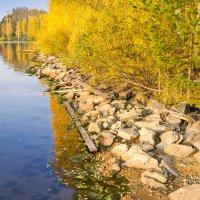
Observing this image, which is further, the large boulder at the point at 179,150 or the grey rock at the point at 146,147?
the grey rock at the point at 146,147

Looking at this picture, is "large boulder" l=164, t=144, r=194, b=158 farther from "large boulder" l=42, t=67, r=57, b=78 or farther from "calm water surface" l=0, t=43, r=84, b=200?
"large boulder" l=42, t=67, r=57, b=78

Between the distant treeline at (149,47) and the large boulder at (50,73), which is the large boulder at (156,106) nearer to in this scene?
the distant treeline at (149,47)

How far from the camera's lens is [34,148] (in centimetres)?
1361

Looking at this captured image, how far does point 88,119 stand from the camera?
1680cm

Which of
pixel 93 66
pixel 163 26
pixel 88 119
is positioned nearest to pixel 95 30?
pixel 93 66

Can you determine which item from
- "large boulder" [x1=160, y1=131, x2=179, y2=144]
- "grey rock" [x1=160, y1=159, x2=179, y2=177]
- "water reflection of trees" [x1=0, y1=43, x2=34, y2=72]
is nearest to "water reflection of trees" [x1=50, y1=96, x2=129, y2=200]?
"grey rock" [x1=160, y1=159, x2=179, y2=177]

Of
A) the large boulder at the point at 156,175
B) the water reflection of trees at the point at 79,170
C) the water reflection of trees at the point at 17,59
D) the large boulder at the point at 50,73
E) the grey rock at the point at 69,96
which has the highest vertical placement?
the large boulder at the point at 156,175

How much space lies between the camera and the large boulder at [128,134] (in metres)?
12.9

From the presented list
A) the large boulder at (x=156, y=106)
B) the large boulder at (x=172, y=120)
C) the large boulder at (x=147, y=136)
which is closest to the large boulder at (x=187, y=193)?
the large boulder at (x=147, y=136)

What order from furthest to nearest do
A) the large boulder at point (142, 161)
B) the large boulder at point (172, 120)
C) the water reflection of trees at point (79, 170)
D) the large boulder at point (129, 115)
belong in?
the large boulder at point (129, 115)
the large boulder at point (172, 120)
the large boulder at point (142, 161)
the water reflection of trees at point (79, 170)

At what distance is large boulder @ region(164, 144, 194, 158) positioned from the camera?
11.5 m

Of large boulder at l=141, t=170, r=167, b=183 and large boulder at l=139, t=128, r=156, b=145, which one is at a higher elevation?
large boulder at l=139, t=128, r=156, b=145

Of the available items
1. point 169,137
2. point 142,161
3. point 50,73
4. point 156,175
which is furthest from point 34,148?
point 50,73

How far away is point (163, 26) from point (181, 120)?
3895mm
